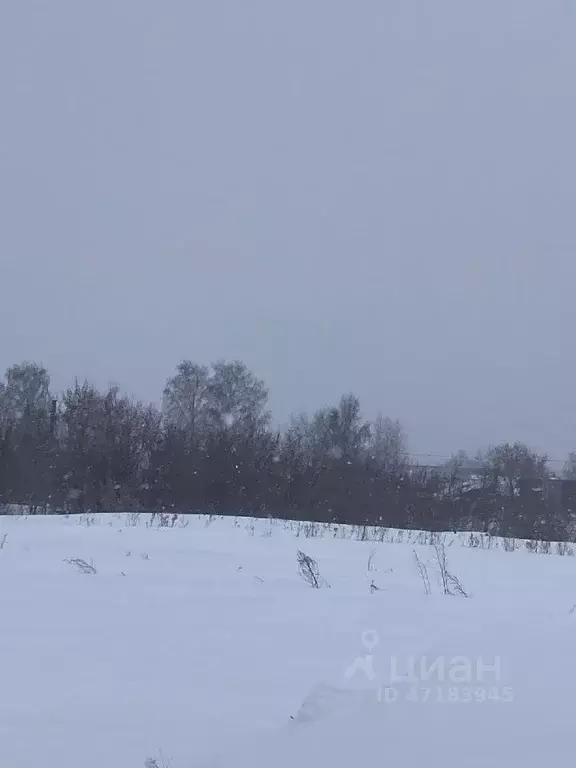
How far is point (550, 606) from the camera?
679cm

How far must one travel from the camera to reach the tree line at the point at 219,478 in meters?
25.7

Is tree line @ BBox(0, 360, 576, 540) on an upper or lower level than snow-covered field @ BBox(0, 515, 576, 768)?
upper

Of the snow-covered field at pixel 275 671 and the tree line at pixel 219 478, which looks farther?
the tree line at pixel 219 478

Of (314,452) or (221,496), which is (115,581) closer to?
(221,496)

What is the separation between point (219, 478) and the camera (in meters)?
26.6

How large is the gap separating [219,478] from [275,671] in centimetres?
2250

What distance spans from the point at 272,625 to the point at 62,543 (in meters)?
6.94

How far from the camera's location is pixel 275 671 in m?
4.32

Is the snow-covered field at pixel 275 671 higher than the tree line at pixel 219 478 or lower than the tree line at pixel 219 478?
lower

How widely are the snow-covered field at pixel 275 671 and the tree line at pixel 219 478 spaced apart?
708 inches

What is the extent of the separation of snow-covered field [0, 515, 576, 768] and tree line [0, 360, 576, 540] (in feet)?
59.0

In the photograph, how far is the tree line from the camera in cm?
2573

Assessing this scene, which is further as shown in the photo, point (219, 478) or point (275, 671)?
point (219, 478)

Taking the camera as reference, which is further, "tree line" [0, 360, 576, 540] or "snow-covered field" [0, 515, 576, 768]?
"tree line" [0, 360, 576, 540]
